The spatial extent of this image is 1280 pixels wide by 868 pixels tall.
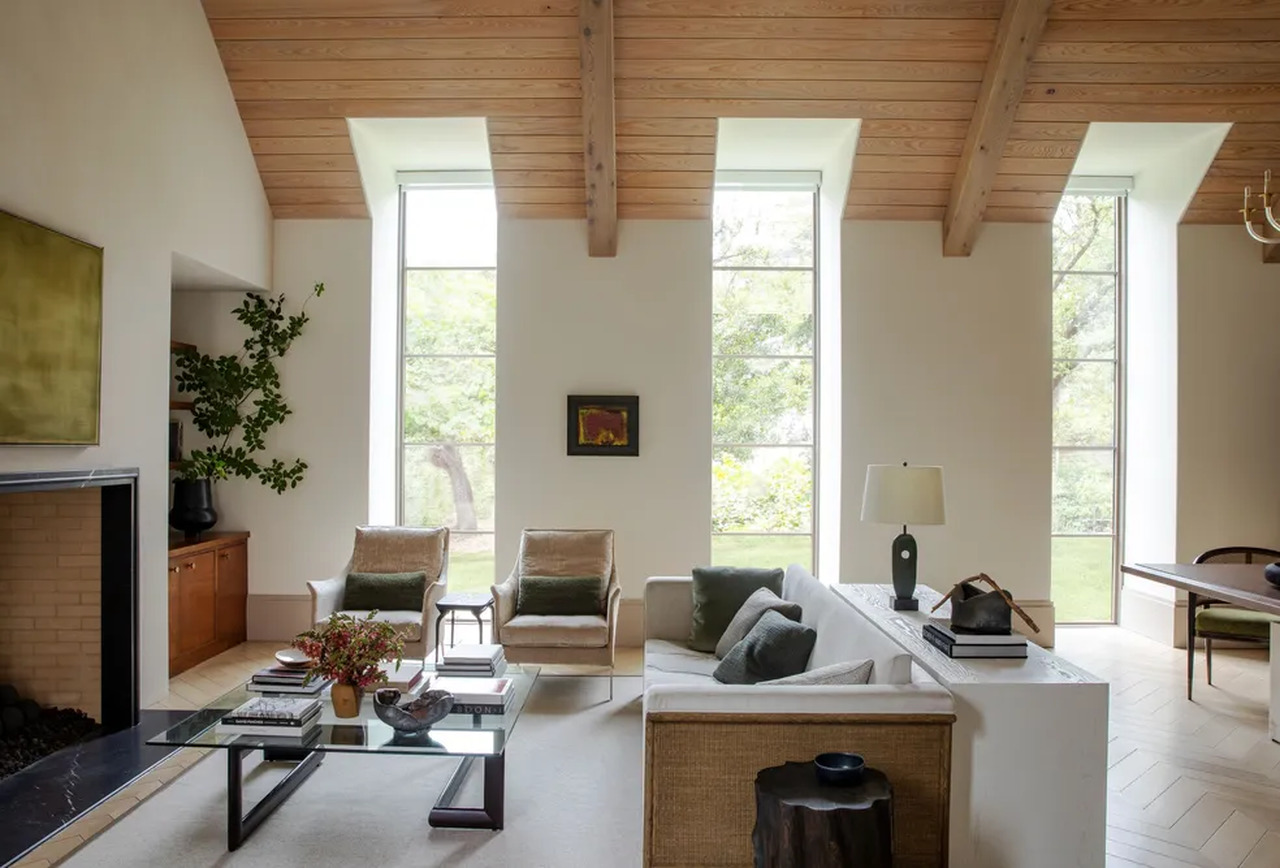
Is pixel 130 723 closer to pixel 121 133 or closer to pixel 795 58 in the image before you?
pixel 121 133

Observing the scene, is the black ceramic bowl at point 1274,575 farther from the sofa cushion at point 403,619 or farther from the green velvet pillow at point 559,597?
the sofa cushion at point 403,619

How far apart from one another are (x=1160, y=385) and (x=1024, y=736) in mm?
4868

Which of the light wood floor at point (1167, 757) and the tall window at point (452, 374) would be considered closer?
the light wood floor at point (1167, 757)

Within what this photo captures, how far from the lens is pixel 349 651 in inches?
137

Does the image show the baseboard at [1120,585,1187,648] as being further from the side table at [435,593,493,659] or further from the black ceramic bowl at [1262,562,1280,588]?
the side table at [435,593,493,659]

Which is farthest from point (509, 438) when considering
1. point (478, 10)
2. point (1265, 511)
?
point (1265, 511)

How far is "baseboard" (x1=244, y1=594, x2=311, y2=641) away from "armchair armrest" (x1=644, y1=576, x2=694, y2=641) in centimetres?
283

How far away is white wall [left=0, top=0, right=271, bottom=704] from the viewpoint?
3.81 metres

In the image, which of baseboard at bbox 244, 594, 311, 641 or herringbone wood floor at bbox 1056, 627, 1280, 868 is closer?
herringbone wood floor at bbox 1056, 627, 1280, 868

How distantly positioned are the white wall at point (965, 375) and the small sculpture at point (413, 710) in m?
3.81

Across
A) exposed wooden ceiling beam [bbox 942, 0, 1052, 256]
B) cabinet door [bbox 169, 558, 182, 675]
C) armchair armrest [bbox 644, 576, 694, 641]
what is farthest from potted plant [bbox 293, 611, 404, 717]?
exposed wooden ceiling beam [bbox 942, 0, 1052, 256]

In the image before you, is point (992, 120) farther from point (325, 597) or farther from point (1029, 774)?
point (325, 597)

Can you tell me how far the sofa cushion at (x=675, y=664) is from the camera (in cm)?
405

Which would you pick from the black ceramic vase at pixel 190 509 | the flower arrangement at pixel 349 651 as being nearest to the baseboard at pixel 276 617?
the black ceramic vase at pixel 190 509
